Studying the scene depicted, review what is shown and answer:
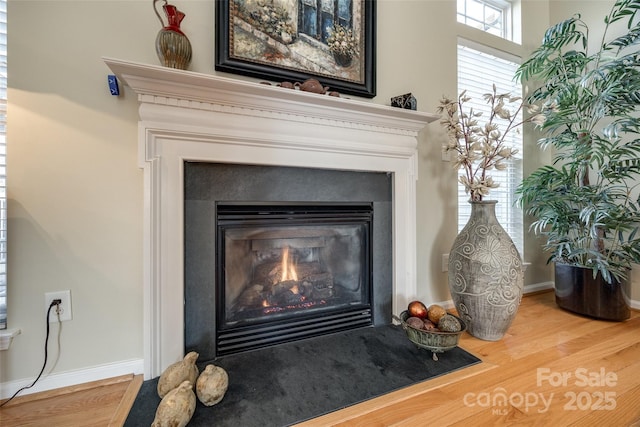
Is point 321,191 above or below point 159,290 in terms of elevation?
above

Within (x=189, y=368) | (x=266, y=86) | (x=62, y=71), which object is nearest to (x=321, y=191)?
(x=266, y=86)

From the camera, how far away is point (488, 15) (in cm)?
214

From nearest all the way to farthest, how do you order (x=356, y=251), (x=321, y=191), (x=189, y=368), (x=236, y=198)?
(x=189, y=368), (x=236, y=198), (x=321, y=191), (x=356, y=251)

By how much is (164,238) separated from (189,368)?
1.73ft

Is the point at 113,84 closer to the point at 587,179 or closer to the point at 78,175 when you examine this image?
the point at 78,175

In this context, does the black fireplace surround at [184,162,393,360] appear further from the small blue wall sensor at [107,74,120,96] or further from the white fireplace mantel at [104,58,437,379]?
the small blue wall sensor at [107,74,120,96]

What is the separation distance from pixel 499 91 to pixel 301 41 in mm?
1733

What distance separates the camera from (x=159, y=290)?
1.10 m

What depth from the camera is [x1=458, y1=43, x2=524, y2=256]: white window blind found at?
1.97m

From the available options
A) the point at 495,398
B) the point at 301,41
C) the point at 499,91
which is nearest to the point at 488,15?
the point at 499,91

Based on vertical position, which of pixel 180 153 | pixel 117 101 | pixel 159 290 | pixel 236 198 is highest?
pixel 117 101

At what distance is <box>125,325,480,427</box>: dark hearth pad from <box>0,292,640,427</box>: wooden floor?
1.8 inches

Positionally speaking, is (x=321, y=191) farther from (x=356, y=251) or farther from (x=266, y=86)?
(x=266, y=86)

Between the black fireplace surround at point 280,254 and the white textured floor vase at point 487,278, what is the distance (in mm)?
399
